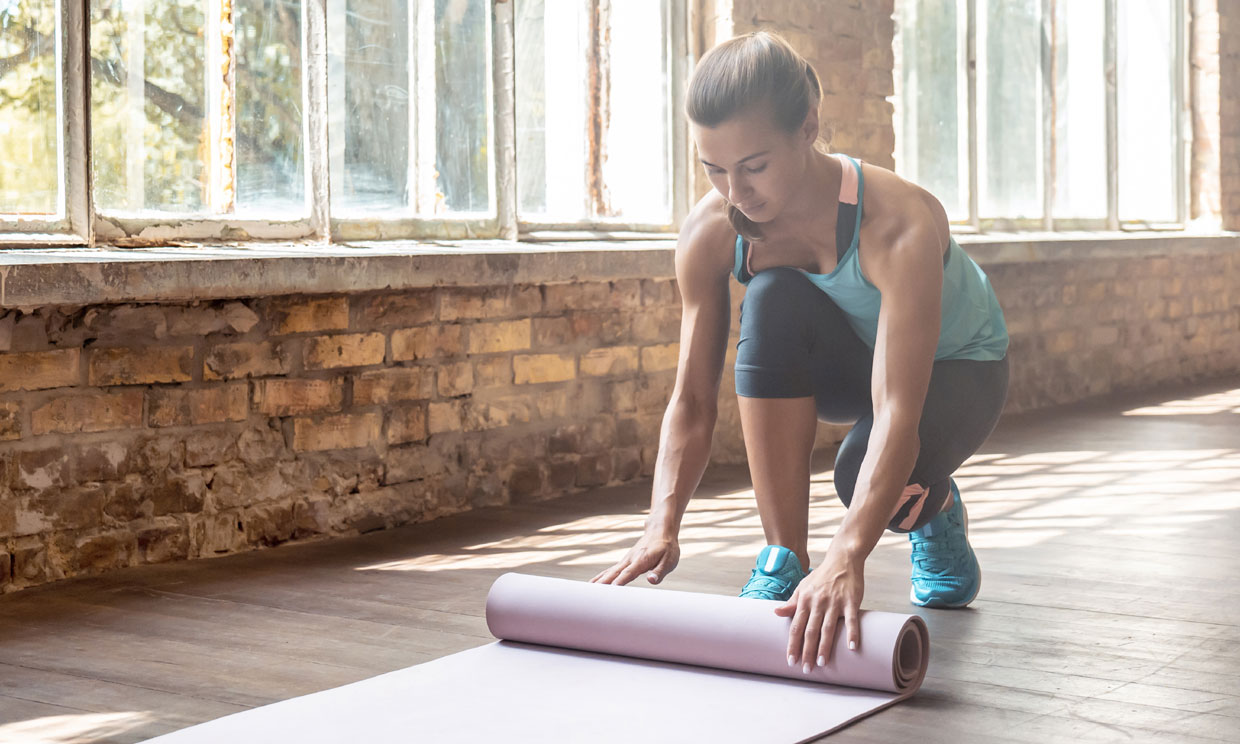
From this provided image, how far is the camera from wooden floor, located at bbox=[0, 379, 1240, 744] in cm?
212

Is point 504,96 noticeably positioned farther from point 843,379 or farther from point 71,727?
point 71,727

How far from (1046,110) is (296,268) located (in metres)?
4.82

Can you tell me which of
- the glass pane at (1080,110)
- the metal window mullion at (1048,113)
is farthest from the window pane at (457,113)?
the glass pane at (1080,110)

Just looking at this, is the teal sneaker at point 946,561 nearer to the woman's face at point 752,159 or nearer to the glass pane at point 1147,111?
the woman's face at point 752,159

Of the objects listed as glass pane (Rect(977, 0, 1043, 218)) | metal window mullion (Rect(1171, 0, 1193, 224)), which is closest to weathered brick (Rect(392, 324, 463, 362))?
glass pane (Rect(977, 0, 1043, 218))

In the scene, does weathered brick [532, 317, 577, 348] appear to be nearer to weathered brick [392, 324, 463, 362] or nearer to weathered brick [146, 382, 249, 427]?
weathered brick [392, 324, 463, 362]

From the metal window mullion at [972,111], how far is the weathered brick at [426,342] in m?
3.27

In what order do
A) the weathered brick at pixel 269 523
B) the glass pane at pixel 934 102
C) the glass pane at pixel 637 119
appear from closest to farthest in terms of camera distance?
the weathered brick at pixel 269 523 < the glass pane at pixel 637 119 < the glass pane at pixel 934 102

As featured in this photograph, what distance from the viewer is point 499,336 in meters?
4.13

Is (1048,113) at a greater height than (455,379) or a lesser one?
greater

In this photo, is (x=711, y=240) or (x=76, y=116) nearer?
(x=711, y=240)

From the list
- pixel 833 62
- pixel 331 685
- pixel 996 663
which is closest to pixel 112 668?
pixel 331 685

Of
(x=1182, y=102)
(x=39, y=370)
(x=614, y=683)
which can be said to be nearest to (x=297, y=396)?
(x=39, y=370)

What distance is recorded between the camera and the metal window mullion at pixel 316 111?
3.77 m
